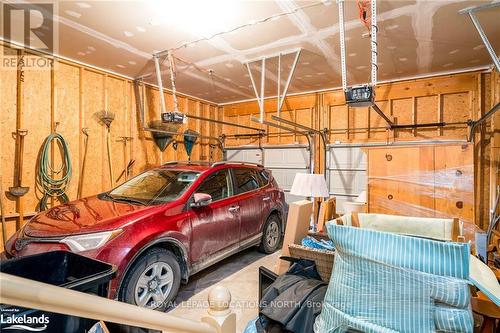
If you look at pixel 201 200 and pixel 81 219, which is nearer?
pixel 81 219

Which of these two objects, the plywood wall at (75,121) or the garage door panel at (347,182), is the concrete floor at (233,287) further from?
the plywood wall at (75,121)

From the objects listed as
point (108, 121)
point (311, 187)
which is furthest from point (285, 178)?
point (108, 121)

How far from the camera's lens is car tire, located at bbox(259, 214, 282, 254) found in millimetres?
4332

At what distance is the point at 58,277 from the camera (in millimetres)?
1122

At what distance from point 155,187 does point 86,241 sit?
3.92ft

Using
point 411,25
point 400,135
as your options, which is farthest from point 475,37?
point 400,135

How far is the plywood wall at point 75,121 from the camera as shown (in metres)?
3.70

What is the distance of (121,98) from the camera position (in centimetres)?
508

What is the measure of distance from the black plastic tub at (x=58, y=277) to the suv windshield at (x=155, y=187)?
1782mm

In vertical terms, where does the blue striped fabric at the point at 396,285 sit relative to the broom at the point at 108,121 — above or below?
below

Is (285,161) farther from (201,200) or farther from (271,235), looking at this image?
(201,200)

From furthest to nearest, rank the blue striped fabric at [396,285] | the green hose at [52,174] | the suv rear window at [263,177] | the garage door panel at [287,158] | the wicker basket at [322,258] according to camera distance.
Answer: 1. the garage door panel at [287,158]
2. the suv rear window at [263,177]
3. the green hose at [52,174]
4. the wicker basket at [322,258]
5. the blue striped fabric at [396,285]

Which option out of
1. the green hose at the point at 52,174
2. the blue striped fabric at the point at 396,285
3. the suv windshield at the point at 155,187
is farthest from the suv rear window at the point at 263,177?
the green hose at the point at 52,174

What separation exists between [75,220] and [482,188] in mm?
6137
